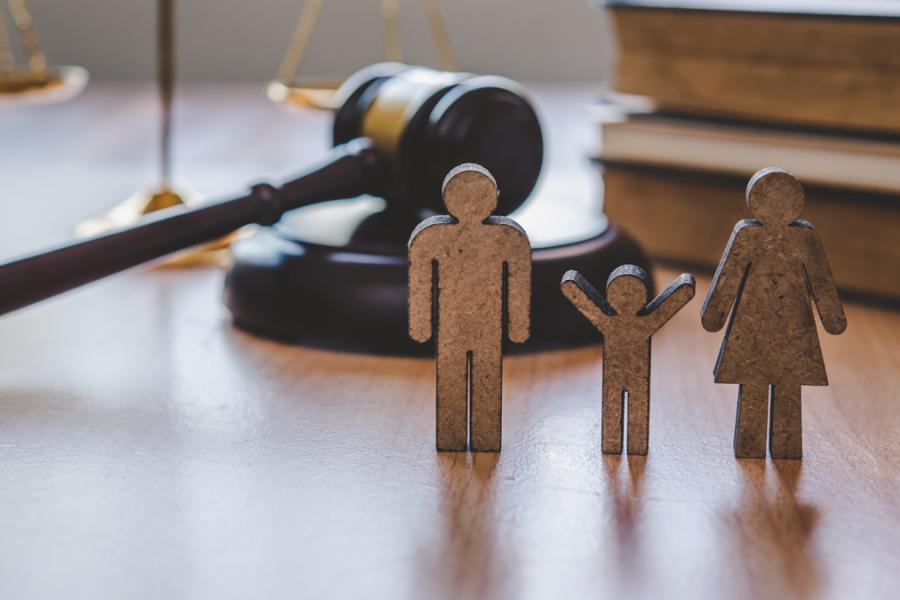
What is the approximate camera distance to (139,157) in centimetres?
168

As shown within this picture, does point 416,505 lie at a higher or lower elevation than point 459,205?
lower

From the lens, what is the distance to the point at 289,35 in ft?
10.5

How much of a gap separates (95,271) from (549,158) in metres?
1.01

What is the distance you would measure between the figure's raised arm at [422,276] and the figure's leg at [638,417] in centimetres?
11

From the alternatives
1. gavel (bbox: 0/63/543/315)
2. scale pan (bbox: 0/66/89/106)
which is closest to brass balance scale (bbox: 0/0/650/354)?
gavel (bbox: 0/63/543/315)

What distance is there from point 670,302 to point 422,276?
13 cm

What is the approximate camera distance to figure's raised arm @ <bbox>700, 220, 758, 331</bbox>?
23.5 inches

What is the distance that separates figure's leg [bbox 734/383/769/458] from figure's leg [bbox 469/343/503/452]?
13cm

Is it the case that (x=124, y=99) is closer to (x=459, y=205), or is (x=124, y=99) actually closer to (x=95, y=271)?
(x=95, y=271)

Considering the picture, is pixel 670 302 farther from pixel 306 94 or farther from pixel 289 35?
pixel 289 35

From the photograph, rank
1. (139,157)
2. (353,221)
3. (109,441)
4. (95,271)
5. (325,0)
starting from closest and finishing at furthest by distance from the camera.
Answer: (109,441)
(95,271)
(353,221)
(139,157)
(325,0)

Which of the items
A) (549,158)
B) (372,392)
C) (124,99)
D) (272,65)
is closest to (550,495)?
(372,392)

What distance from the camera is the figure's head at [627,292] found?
60 cm

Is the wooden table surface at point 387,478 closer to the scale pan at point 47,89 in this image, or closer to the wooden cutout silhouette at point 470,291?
the wooden cutout silhouette at point 470,291
